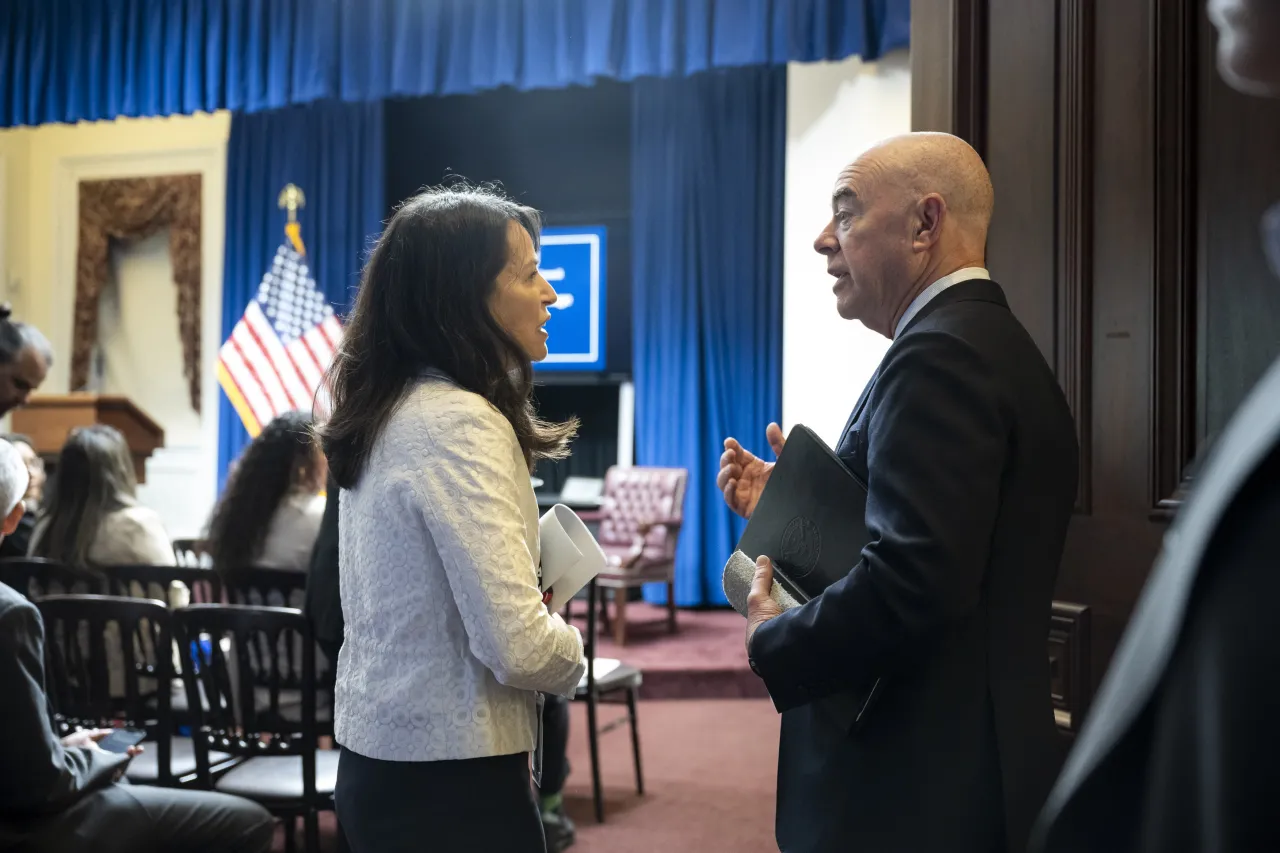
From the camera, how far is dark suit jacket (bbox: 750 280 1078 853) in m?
1.15

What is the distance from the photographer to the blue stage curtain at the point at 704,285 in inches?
301

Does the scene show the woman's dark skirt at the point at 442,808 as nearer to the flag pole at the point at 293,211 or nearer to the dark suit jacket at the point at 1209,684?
the dark suit jacket at the point at 1209,684

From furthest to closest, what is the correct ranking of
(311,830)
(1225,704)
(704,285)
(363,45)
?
(704,285) → (363,45) → (311,830) → (1225,704)

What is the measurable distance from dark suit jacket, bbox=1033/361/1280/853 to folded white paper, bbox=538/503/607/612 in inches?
44.0

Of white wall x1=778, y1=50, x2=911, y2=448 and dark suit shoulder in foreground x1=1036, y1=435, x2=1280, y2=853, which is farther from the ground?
white wall x1=778, y1=50, x2=911, y2=448

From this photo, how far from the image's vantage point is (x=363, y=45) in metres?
6.52

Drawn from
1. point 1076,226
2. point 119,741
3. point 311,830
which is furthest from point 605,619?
point 1076,226

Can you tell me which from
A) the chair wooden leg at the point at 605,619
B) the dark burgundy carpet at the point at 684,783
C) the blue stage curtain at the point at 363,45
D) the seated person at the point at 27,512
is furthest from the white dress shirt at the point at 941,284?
the chair wooden leg at the point at 605,619

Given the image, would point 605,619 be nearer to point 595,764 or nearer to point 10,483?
point 595,764

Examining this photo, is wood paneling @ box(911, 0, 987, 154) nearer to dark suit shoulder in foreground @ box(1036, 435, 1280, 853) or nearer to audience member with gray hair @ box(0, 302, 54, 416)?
dark suit shoulder in foreground @ box(1036, 435, 1280, 853)

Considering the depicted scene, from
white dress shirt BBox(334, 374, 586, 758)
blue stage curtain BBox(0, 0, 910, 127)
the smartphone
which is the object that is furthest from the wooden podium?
white dress shirt BBox(334, 374, 586, 758)

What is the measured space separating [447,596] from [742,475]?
0.49 m

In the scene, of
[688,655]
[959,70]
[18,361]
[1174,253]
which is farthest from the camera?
[688,655]

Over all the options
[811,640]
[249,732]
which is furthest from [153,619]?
[811,640]
